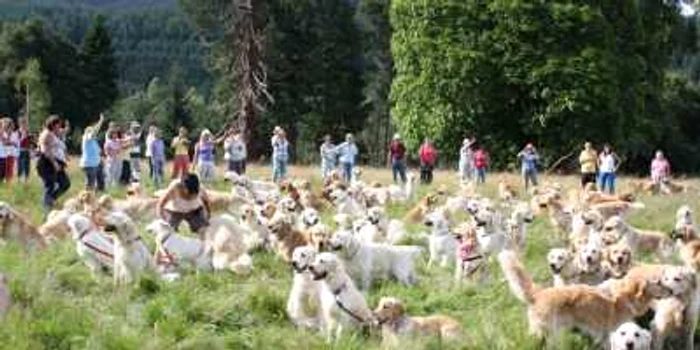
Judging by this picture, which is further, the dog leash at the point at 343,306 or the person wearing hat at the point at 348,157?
the person wearing hat at the point at 348,157

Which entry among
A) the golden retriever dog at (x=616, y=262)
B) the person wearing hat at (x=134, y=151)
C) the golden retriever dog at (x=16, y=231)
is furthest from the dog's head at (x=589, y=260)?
the person wearing hat at (x=134, y=151)

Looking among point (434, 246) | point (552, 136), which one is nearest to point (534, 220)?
point (434, 246)

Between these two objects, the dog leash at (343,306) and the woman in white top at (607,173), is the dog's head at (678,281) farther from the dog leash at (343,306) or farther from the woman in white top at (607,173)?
the woman in white top at (607,173)

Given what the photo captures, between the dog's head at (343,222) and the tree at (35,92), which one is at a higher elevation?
the tree at (35,92)

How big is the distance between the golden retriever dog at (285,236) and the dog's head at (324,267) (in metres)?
2.96

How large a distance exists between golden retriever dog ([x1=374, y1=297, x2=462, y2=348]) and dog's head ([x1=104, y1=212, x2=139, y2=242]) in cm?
389

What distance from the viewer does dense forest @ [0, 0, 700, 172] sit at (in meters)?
44.5

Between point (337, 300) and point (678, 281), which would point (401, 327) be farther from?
point (678, 281)

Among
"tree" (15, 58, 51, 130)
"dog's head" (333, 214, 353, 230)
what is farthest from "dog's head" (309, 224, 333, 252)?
"tree" (15, 58, 51, 130)

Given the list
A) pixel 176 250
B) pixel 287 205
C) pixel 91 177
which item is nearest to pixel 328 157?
pixel 91 177

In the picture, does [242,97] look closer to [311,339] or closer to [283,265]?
[283,265]

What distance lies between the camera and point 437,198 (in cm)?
2272

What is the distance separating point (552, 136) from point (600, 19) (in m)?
5.02

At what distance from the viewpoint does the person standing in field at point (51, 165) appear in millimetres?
19297
